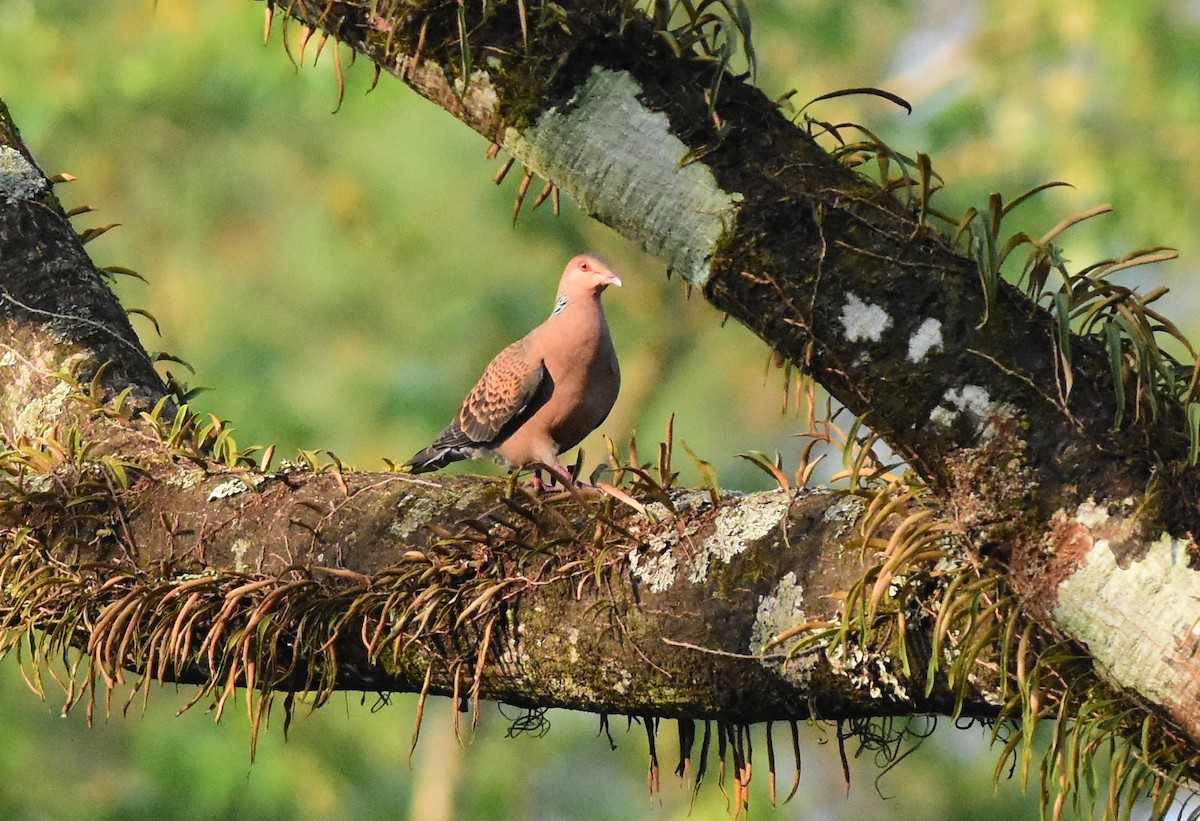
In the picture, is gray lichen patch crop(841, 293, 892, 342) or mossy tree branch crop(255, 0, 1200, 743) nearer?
mossy tree branch crop(255, 0, 1200, 743)

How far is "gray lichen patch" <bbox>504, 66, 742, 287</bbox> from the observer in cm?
189

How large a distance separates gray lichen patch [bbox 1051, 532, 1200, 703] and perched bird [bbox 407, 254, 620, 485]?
2316 millimetres

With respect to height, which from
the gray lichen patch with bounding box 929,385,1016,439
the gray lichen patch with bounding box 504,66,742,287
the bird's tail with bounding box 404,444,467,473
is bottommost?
the gray lichen patch with bounding box 929,385,1016,439

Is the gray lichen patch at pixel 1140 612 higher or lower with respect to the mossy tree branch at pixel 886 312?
lower

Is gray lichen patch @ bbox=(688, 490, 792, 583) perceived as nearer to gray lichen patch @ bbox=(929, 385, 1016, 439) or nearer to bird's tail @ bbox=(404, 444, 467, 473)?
gray lichen patch @ bbox=(929, 385, 1016, 439)

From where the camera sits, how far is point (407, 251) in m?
10.6

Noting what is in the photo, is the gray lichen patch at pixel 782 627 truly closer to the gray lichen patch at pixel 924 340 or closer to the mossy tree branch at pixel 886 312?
the mossy tree branch at pixel 886 312

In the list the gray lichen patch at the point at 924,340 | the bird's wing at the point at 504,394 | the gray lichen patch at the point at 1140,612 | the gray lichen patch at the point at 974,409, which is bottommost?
the gray lichen patch at the point at 1140,612

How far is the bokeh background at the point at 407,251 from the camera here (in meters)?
8.35

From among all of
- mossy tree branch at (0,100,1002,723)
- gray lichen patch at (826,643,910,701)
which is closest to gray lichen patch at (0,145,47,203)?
mossy tree branch at (0,100,1002,723)

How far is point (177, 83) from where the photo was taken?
9016mm

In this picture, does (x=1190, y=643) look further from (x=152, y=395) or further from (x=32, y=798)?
(x=32, y=798)

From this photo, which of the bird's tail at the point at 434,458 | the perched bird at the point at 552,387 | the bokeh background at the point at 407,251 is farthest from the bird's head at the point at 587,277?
the bokeh background at the point at 407,251

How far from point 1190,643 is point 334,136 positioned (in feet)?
35.9
